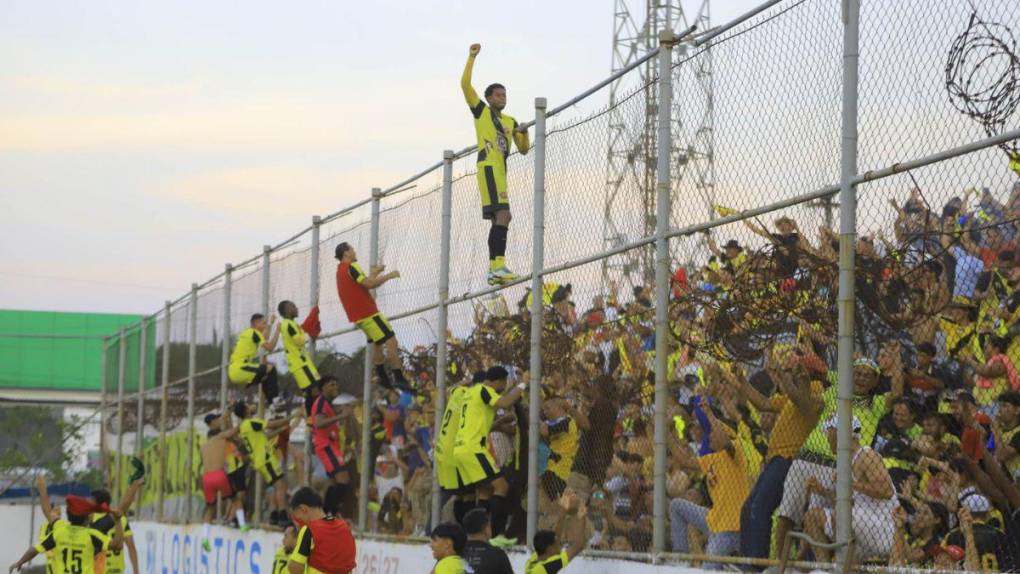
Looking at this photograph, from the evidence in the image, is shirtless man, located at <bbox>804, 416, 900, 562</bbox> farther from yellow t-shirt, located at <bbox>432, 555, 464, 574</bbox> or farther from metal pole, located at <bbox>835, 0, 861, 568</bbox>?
yellow t-shirt, located at <bbox>432, 555, 464, 574</bbox>

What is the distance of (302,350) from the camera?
18156 millimetres

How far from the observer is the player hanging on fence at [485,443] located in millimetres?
12547

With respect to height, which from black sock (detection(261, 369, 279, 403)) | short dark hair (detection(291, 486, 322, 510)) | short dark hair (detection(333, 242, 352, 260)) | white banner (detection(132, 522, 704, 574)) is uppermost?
short dark hair (detection(333, 242, 352, 260))

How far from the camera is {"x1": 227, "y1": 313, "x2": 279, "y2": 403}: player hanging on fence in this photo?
19797mm

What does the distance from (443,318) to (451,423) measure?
1.72 metres

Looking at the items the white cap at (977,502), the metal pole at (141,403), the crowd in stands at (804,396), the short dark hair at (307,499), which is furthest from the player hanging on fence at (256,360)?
the white cap at (977,502)

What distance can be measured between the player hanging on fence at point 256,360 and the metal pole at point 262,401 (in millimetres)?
164

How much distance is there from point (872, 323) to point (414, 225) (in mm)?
8030

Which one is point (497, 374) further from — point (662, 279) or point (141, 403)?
point (141, 403)

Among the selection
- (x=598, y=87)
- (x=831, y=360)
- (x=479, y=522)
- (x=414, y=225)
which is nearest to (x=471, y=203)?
(x=414, y=225)

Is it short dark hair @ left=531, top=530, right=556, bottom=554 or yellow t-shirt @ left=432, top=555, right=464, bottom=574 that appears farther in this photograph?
short dark hair @ left=531, top=530, right=556, bottom=554

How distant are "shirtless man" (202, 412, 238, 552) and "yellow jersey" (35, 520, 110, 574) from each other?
373cm

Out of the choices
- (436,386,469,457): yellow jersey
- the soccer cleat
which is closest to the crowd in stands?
the soccer cleat

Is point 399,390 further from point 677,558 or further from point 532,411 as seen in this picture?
point 677,558
